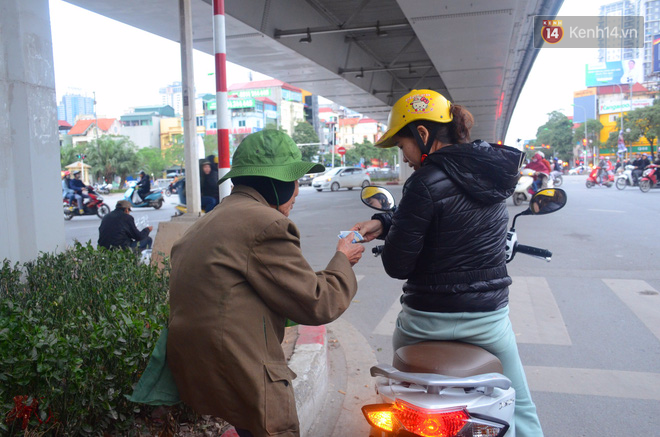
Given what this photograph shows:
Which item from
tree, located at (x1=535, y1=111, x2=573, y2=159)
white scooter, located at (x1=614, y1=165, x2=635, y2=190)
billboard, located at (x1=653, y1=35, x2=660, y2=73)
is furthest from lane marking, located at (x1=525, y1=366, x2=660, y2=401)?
tree, located at (x1=535, y1=111, x2=573, y2=159)

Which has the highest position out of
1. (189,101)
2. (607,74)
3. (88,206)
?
(607,74)

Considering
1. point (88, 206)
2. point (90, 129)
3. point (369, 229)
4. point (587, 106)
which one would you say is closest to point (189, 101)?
point (369, 229)

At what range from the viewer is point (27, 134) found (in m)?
4.74

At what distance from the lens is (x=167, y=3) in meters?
9.14

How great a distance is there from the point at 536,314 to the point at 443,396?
4.62 m

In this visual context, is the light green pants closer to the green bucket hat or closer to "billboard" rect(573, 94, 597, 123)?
the green bucket hat

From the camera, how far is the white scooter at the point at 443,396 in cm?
167

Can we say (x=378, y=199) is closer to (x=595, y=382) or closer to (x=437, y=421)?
(x=437, y=421)

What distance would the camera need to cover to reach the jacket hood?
6.70 ft

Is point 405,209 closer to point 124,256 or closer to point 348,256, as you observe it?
point 348,256

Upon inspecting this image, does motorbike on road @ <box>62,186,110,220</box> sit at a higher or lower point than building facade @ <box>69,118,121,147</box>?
lower

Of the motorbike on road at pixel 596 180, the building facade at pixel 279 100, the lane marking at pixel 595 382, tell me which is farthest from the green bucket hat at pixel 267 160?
the building facade at pixel 279 100

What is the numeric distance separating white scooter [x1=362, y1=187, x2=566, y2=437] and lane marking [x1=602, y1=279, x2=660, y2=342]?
162 inches

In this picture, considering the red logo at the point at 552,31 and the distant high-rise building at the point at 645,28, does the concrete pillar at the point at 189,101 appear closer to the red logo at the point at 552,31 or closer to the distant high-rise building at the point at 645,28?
the red logo at the point at 552,31
